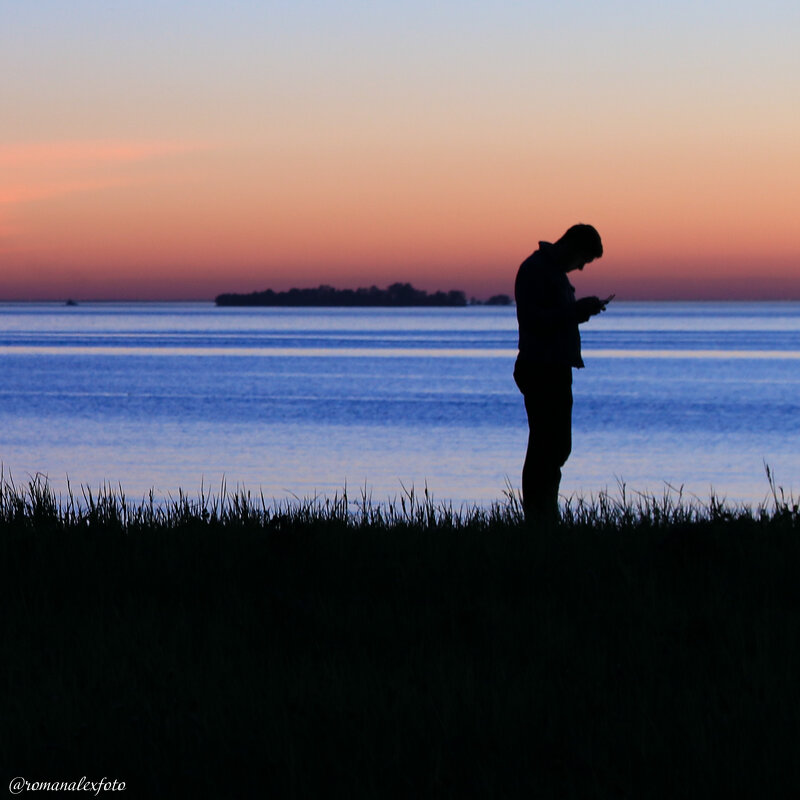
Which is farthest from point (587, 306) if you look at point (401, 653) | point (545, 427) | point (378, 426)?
Answer: point (378, 426)

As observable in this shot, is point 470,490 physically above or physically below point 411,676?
below

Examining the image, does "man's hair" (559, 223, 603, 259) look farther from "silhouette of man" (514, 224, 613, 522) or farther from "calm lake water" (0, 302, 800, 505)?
"calm lake water" (0, 302, 800, 505)

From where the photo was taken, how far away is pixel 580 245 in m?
7.29

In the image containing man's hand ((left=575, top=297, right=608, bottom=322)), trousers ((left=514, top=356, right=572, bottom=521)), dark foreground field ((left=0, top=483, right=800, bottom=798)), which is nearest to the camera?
dark foreground field ((left=0, top=483, right=800, bottom=798))

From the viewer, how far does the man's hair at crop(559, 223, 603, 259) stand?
7284mm

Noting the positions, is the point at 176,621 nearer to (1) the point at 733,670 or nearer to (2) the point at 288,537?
(2) the point at 288,537

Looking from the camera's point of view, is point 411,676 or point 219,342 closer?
point 411,676

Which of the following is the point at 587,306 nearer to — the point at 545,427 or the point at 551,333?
the point at 551,333

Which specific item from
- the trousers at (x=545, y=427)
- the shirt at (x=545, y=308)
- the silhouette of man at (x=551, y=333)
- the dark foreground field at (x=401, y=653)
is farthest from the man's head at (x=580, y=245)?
the dark foreground field at (x=401, y=653)

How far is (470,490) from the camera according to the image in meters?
17.9

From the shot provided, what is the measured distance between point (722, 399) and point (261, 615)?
34.8 m

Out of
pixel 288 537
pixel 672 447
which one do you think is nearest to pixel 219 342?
pixel 672 447

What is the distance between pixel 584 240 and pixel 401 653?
3435 millimetres

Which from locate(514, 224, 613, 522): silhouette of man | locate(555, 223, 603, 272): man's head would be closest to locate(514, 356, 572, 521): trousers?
locate(514, 224, 613, 522): silhouette of man
